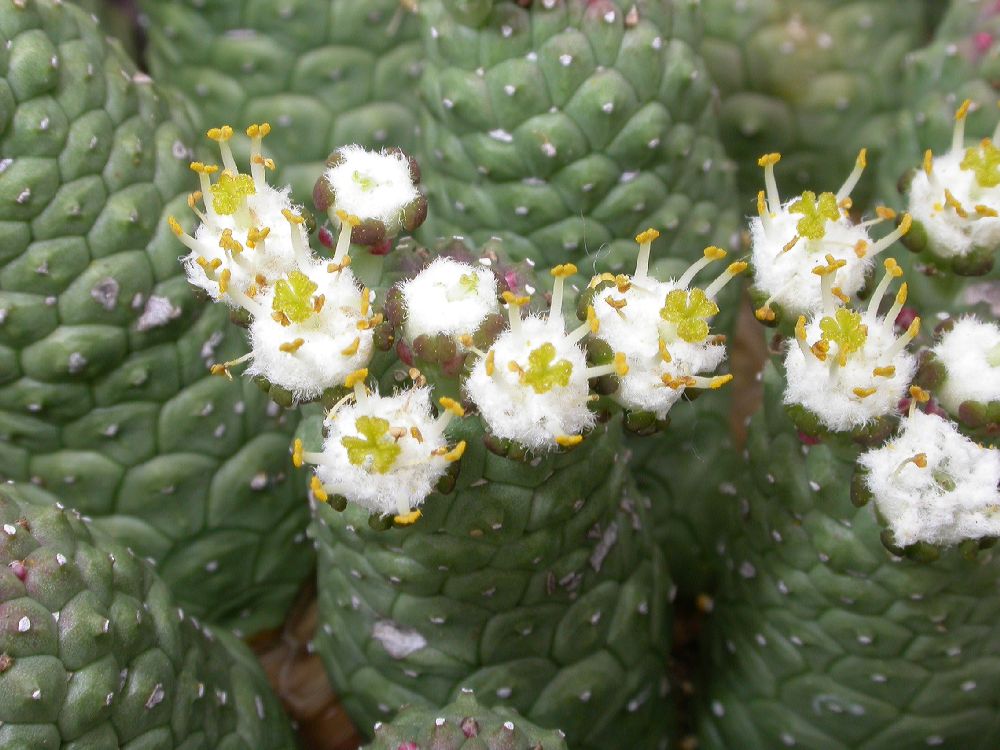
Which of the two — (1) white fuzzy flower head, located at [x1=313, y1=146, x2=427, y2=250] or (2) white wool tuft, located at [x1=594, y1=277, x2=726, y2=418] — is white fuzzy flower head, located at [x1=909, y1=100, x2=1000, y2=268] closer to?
(2) white wool tuft, located at [x1=594, y1=277, x2=726, y2=418]

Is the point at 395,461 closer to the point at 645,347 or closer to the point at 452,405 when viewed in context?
the point at 452,405

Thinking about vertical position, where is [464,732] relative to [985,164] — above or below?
below

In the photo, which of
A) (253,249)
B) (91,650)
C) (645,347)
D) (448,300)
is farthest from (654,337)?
(91,650)

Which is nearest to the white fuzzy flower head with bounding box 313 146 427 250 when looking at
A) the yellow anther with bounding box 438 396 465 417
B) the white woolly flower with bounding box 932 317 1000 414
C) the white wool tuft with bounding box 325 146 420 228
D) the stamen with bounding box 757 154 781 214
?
the white wool tuft with bounding box 325 146 420 228

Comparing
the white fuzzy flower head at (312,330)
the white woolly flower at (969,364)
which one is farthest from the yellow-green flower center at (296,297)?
the white woolly flower at (969,364)

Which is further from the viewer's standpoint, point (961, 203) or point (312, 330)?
point (961, 203)

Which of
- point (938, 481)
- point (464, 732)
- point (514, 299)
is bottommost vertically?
point (464, 732)
